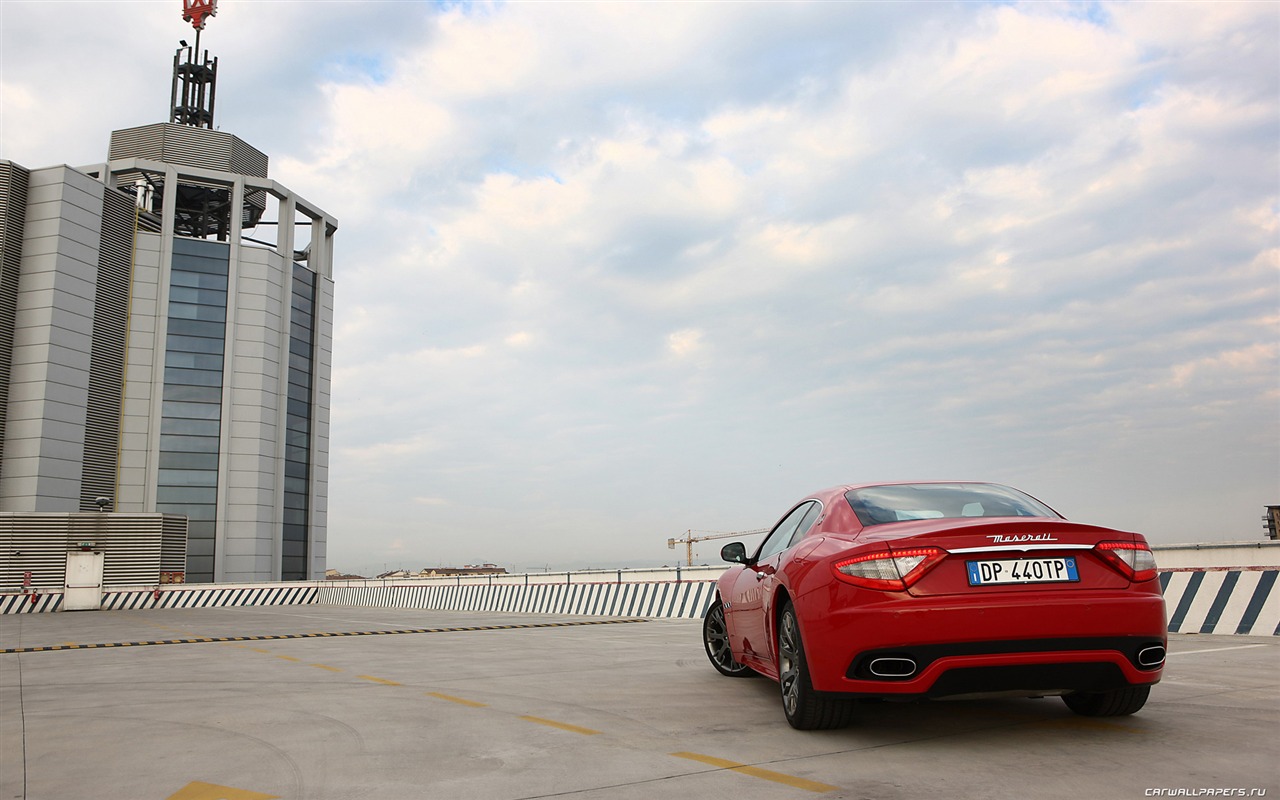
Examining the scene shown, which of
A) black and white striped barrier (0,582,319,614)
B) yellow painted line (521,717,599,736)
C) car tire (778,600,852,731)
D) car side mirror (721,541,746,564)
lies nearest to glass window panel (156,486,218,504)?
black and white striped barrier (0,582,319,614)

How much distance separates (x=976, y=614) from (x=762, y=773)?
1.22 meters

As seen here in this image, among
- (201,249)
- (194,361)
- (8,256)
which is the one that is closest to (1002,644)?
(8,256)

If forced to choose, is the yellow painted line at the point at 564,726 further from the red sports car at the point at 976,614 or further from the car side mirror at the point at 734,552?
the car side mirror at the point at 734,552

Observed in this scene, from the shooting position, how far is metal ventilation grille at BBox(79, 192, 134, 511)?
55.9 metres

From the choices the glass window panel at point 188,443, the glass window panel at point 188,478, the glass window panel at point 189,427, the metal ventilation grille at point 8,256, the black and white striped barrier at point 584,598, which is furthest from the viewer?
the glass window panel at point 189,427

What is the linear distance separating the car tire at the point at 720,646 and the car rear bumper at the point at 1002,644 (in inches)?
123

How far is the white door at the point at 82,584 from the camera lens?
3175 centimetres

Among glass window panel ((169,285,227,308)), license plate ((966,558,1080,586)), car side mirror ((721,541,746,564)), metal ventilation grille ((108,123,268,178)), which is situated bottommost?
license plate ((966,558,1080,586))

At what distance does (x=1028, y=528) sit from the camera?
4414mm

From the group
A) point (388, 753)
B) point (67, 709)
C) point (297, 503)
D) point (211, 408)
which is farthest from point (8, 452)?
point (388, 753)

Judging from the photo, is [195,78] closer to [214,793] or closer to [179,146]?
[179,146]

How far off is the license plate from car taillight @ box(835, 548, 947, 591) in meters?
0.18

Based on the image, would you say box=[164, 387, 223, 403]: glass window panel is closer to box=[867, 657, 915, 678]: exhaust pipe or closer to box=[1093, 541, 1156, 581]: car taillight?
box=[867, 657, 915, 678]: exhaust pipe

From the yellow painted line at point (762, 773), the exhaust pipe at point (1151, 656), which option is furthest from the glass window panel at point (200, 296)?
the exhaust pipe at point (1151, 656)
